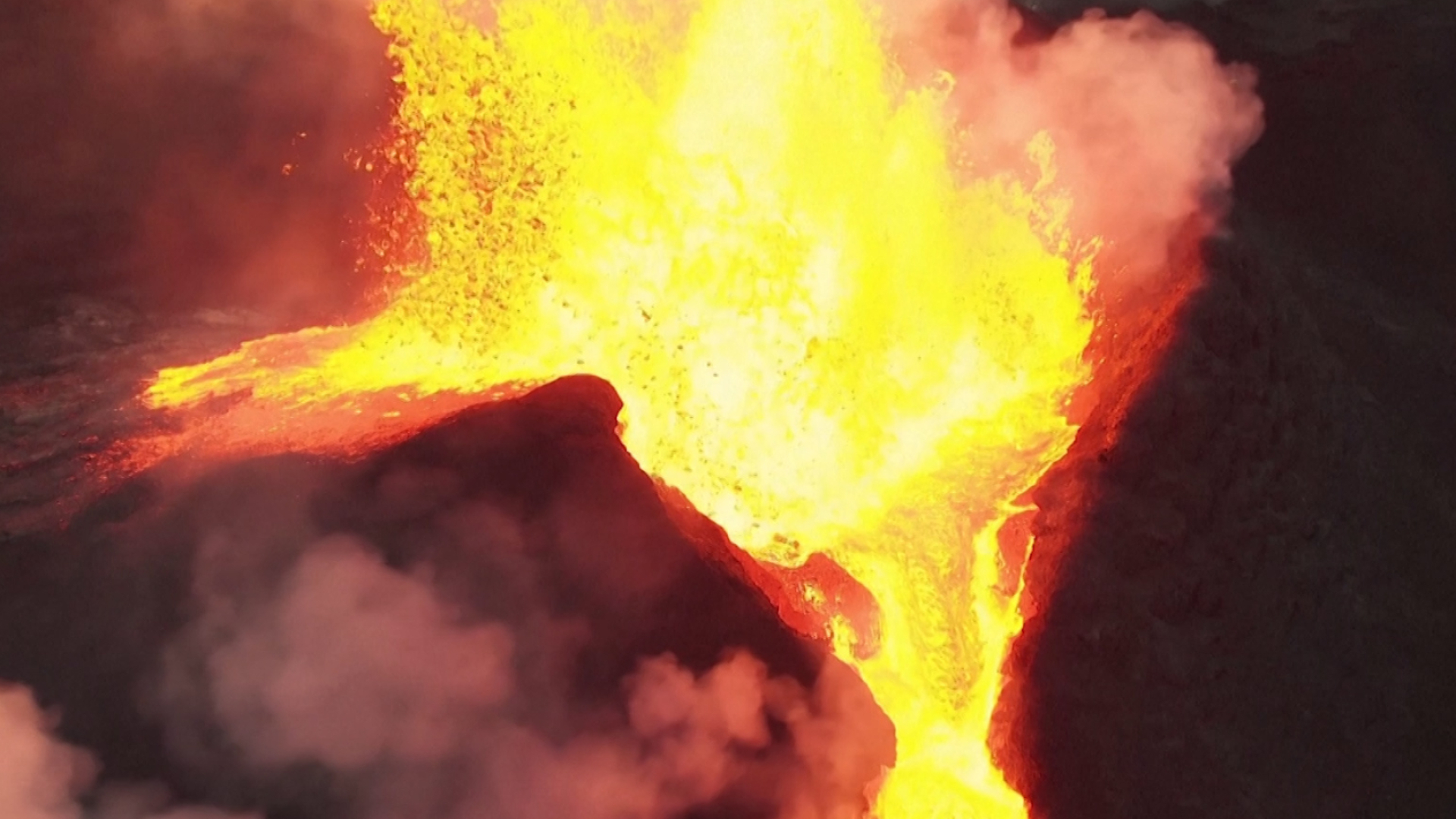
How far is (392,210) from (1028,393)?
170 inches

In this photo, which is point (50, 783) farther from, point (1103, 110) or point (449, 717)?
point (1103, 110)

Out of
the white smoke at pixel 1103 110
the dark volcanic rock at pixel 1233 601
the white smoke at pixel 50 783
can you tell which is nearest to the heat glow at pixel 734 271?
the white smoke at pixel 1103 110

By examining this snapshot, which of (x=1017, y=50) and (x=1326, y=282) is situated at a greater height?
(x=1017, y=50)

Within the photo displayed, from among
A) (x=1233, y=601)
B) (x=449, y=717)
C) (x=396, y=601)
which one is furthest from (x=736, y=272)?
(x=1233, y=601)

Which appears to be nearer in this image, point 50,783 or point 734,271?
point 50,783

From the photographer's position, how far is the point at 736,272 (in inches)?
230

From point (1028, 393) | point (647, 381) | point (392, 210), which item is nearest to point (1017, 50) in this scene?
point (1028, 393)

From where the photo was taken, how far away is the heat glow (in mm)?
5602

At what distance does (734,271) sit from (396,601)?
9.00 ft

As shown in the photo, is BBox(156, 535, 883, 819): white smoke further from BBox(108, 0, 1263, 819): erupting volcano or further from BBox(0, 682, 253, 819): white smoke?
BBox(108, 0, 1263, 819): erupting volcano

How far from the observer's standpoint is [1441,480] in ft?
19.7

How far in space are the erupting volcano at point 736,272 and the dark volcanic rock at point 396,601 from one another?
0.66 metres

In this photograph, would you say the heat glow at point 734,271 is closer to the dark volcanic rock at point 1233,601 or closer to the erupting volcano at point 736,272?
the erupting volcano at point 736,272

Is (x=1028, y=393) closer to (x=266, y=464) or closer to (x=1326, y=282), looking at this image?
(x=1326, y=282)
